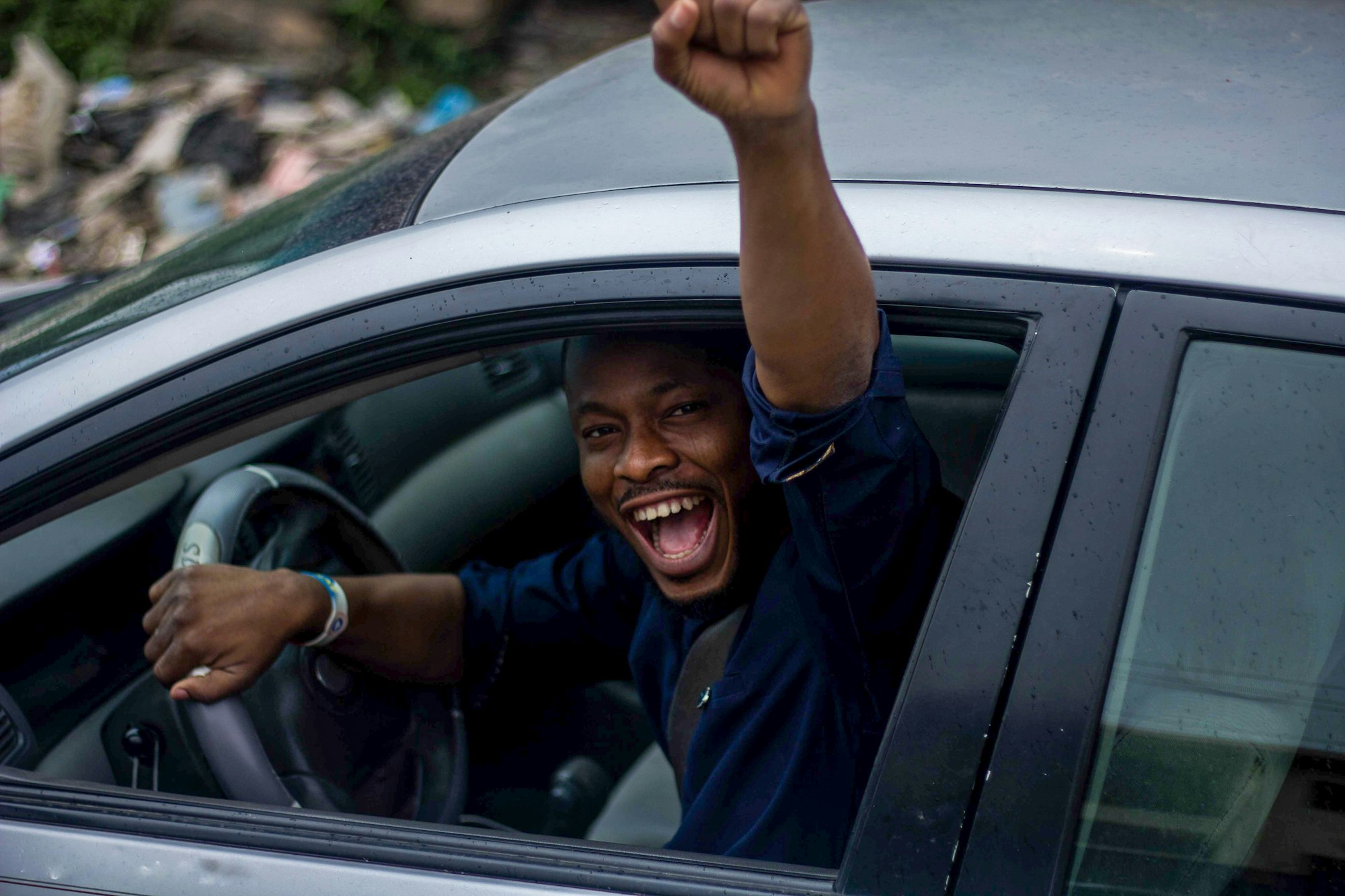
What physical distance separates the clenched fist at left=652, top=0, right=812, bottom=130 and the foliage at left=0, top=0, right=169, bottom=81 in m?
6.73

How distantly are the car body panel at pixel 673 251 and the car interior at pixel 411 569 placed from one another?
104mm

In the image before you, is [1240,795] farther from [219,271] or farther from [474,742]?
[474,742]

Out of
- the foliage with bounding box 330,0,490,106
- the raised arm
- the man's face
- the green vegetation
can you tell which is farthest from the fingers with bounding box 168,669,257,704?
the foliage with bounding box 330,0,490,106

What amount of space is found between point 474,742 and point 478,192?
134 centimetres

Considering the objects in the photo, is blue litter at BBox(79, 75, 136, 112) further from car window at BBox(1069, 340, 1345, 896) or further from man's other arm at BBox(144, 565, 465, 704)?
car window at BBox(1069, 340, 1345, 896)

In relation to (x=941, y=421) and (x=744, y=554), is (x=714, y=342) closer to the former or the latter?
(x=744, y=554)

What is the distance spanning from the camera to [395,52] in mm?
7059

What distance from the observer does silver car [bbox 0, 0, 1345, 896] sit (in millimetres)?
1059

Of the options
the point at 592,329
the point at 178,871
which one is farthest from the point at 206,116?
the point at 178,871

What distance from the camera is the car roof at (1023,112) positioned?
122cm

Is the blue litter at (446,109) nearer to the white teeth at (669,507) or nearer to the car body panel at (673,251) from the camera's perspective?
the white teeth at (669,507)

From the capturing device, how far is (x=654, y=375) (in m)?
1.67

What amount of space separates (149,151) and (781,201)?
17.4 feet

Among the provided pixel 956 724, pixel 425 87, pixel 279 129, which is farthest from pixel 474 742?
pixel 425 87
